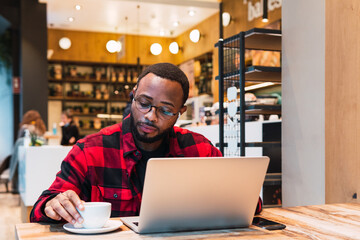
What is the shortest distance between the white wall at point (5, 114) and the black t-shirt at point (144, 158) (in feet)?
31.1

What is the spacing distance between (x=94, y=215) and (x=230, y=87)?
90.9 inches

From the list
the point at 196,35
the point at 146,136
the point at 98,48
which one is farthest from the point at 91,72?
the point at 146,136

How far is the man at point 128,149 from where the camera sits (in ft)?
4.73

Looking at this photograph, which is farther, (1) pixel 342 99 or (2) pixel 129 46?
(2) pixel 129 46

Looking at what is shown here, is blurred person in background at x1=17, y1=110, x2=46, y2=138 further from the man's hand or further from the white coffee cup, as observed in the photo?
the white coffee cup

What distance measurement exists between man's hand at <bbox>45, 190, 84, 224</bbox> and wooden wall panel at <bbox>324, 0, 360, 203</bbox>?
1647 millimetres

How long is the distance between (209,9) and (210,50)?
815 millimetres

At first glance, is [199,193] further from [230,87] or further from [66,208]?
[230,87]

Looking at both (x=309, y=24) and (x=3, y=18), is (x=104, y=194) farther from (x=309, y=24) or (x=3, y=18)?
(x=3, y=18)

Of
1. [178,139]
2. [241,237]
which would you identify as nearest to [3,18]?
[178,139]

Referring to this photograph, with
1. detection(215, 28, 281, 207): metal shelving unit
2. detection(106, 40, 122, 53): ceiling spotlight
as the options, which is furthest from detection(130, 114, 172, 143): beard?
detection(106, 40, 122, 53): ceiling spotlight

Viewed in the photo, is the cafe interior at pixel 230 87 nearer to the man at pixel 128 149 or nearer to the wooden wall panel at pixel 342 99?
the wooden wall panel at pixel 342 99

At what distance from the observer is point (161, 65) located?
1.52 metres

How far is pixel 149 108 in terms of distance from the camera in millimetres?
1432
